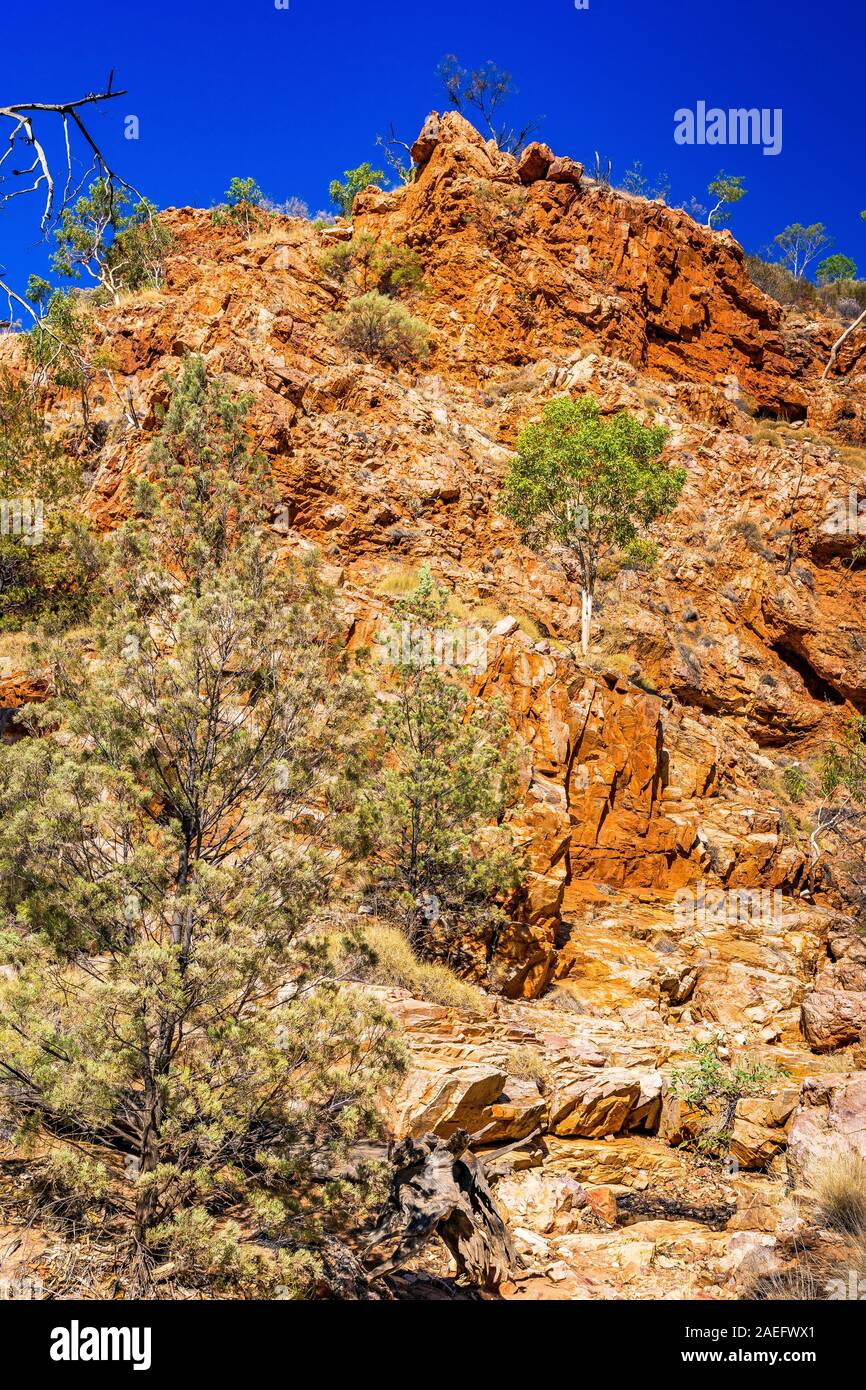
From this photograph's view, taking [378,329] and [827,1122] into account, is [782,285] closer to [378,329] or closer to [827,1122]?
[378,329]

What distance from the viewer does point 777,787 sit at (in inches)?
936

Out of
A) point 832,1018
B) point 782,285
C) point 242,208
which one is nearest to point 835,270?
point 782,285

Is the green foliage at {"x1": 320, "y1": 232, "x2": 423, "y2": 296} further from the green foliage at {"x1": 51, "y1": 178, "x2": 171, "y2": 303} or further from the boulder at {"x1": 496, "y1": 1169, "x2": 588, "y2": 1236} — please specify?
the boulder at {"x1": 496, "y1": 1169, "x2": 588, "y2": 1236}

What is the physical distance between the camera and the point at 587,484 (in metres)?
24.3

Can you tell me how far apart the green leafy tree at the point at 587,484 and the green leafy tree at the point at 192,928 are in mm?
17497

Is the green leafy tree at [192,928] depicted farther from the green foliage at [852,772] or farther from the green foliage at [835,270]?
the green foliage at [835,270]

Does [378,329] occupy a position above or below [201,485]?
above

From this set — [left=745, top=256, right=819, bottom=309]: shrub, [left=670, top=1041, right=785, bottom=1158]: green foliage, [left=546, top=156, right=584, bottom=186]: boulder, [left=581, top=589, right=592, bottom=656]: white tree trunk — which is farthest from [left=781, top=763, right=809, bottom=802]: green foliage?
[left=745, top=256, right=819, bottom=309]: shrub

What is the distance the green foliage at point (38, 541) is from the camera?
1558cm

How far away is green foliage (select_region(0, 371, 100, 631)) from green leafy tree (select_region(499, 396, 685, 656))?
507 inches

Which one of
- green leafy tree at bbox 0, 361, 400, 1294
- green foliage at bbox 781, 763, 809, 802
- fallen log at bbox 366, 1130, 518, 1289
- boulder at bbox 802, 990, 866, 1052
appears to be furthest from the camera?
green foliage at bbox 781, 763, 809, 802

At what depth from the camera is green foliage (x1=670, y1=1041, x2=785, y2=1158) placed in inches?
403

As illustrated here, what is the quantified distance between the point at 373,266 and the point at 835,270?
39.2 m
